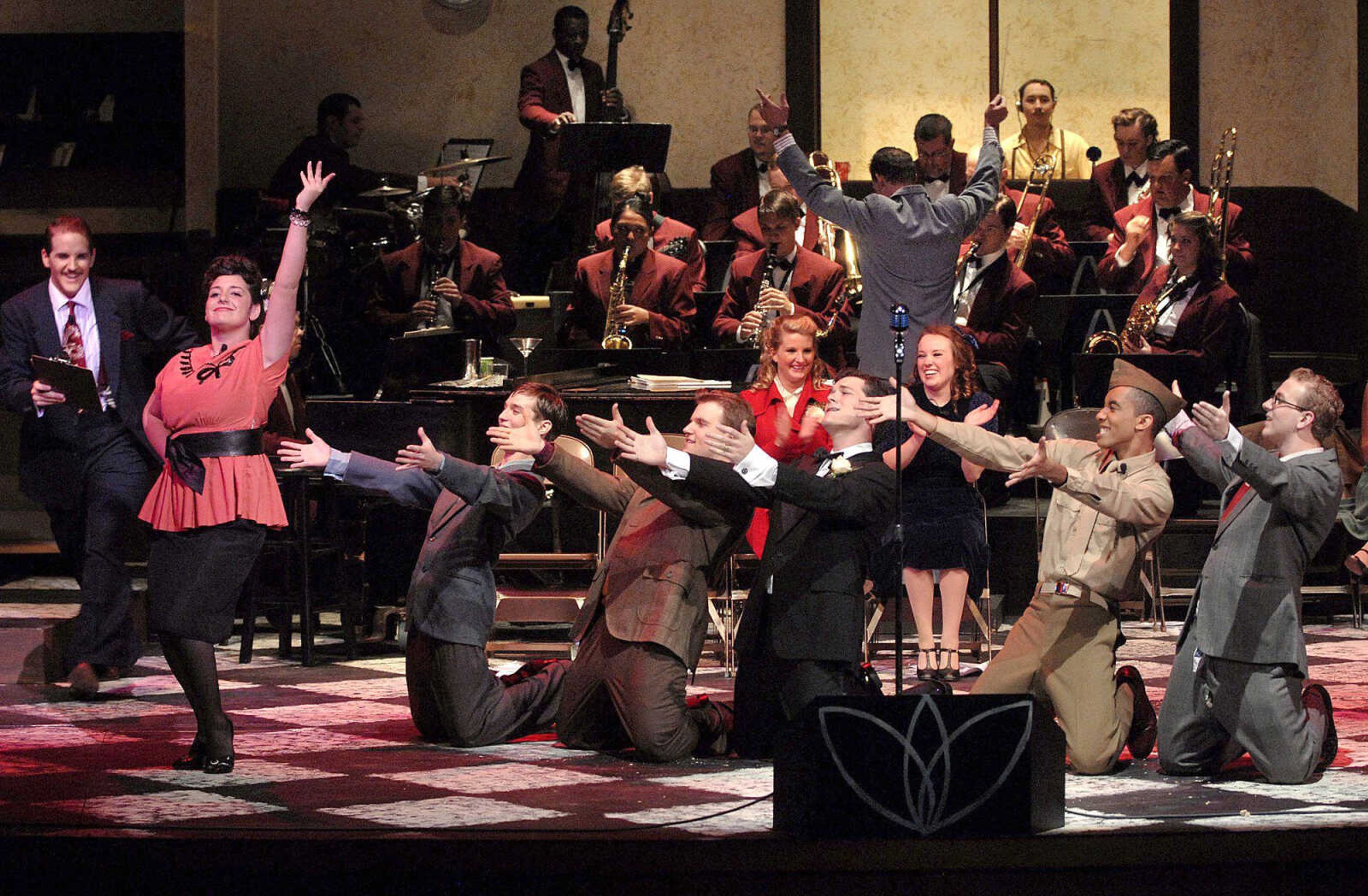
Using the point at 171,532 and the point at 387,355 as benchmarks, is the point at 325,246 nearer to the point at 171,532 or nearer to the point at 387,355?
the point at 387,355

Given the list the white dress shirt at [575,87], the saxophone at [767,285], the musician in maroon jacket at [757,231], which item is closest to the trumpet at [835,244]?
the musician in maroon jacket at [757,231]

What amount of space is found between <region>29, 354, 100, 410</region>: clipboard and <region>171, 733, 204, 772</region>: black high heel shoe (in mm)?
1851

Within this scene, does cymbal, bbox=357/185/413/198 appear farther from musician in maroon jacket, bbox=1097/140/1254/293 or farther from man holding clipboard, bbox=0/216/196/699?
musician in maroon jacket, bbox=1097/140/1254/293

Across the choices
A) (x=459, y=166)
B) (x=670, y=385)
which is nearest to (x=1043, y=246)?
(x=670, y=385)

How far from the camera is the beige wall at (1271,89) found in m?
11.4

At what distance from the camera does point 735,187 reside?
10.3m

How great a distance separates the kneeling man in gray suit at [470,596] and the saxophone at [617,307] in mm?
2745

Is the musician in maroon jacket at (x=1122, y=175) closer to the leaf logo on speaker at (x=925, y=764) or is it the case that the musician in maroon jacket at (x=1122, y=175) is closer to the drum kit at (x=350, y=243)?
the drum kit at (x=350, y=243)

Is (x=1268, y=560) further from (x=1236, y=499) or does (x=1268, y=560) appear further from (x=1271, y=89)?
(x=1271, y=89)

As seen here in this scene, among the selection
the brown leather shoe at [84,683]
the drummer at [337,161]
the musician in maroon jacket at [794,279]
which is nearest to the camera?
the brown leather shoe at [84,683]

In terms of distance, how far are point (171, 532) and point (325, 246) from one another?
481cm

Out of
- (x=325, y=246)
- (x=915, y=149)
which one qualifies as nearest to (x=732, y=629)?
(x=325, y=246)

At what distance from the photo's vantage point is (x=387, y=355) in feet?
27.5

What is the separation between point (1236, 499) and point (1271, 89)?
675 cm
